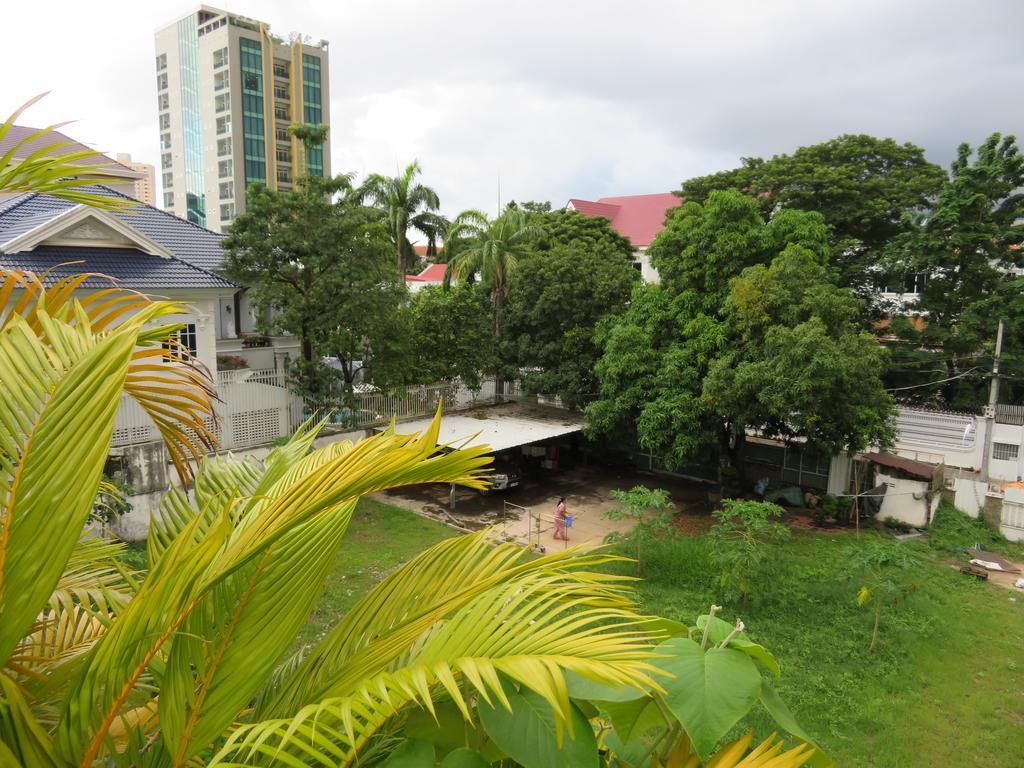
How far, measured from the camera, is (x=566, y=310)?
635 inches

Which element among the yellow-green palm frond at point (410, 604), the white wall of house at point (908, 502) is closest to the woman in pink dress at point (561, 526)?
the white wall of house at point (908, 502)

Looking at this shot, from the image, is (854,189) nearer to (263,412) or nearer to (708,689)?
(263,412)

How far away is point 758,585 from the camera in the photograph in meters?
9.18

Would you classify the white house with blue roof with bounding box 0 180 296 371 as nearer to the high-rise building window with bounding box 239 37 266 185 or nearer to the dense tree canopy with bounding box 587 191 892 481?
the dense tree canopy with bounding box 587 191 892 481

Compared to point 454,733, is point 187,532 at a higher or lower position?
higher

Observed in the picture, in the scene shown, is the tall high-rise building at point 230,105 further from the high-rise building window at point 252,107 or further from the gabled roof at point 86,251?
the gabled roof at point 86,251

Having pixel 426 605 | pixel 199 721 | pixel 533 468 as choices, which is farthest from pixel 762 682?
pixel 533 468

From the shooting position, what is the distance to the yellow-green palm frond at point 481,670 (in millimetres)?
1350

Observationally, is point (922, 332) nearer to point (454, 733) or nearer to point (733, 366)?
point (733, 366)

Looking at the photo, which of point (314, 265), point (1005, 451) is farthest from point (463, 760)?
point (1005, 451)

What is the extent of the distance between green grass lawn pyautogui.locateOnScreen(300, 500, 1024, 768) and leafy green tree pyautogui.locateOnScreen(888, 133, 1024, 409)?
410 inches

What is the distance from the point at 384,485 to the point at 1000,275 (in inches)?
912

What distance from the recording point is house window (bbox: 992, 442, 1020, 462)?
1544 centimetres

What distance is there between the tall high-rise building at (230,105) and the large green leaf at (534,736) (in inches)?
2008
